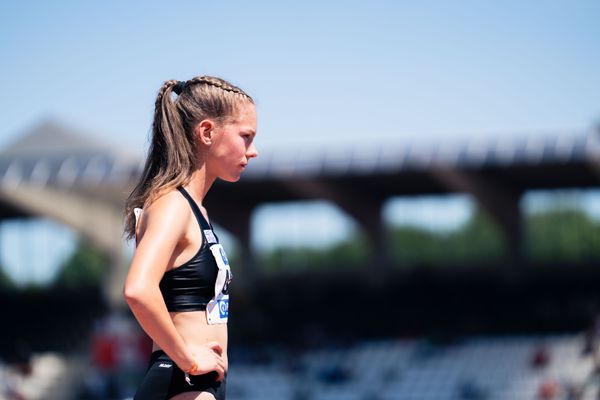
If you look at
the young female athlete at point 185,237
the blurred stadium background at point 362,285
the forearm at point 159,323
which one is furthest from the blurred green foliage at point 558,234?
the forearm at point 159,323

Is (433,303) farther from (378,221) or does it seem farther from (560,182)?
(560,182)

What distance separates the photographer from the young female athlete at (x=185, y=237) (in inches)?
108

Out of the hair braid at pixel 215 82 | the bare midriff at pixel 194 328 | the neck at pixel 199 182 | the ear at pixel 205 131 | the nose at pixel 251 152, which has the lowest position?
the bare midriff at pixel 194 328

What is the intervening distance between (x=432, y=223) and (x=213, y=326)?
29859 millimetres

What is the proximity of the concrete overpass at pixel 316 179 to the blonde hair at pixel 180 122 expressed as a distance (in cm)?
2290

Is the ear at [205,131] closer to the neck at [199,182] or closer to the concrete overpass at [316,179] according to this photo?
the neck at [199,182]

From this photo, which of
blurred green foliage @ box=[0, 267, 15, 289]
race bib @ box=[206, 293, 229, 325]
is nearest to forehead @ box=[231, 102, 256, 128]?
race bib @ box=[206, 293, 229, 325]

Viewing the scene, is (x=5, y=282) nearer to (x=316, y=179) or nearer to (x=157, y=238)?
(x=316, y=179)

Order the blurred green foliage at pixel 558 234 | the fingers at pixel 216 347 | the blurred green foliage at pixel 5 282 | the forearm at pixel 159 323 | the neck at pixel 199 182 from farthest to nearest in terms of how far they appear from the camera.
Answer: the blurred green foliage at pixel 5 282 → the blurred green foliage at pixel 558 234 → the neck at pixel 199 182 → the fingers at pixel 216 347 → the forearm at pixel 159 323

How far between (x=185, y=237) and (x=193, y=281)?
129 millimetres

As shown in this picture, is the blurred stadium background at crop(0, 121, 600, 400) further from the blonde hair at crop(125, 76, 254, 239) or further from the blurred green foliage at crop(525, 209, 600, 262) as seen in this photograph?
the blonde hair at crop(125, 76, 254, 239)

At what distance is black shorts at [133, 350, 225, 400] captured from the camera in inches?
113

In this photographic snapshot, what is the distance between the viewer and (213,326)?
9.67 feet

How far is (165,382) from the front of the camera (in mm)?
2881
